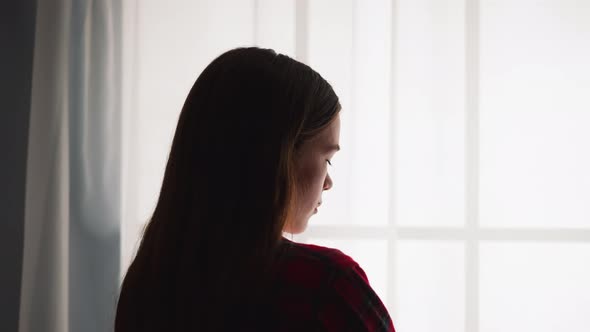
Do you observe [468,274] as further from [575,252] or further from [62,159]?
[62,159]

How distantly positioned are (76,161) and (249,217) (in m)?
1.20

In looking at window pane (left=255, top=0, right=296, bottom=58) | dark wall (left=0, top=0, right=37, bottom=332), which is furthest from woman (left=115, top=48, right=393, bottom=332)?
dark wall (left=0, top=0, right=37, bottom=332)

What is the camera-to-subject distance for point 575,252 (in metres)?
1.33

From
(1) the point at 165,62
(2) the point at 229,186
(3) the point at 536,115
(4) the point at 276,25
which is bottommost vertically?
(2) the point at 229,186

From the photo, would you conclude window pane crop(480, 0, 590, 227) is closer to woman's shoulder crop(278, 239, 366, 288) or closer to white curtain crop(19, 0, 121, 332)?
woman's shoulder crop(278, 239, 366, 288)

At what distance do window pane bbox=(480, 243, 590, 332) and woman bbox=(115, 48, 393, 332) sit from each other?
0.91 m

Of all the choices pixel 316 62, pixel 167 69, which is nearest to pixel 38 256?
pixel 167 69

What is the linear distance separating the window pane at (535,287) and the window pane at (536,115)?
0.26 ft

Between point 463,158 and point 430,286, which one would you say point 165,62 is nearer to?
point 463,158

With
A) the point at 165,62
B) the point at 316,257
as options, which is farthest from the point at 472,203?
the point at 165,62

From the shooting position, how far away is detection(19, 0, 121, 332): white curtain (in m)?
1.52

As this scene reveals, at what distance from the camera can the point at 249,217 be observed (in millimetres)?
554

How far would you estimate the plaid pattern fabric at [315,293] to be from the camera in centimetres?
52

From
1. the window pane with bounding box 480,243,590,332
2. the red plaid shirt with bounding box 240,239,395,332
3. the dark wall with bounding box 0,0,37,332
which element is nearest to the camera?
the red plaid shirt with bounding box 240,239,395,332
